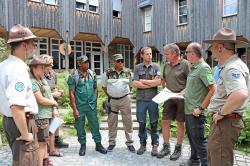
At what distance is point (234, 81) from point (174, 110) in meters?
2.66

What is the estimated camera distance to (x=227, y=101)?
335 cm

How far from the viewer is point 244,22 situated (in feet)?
55.0

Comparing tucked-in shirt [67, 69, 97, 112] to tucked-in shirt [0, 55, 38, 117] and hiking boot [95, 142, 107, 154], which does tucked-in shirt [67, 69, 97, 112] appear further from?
tucked-in shirt [0, 55, 38, 117]

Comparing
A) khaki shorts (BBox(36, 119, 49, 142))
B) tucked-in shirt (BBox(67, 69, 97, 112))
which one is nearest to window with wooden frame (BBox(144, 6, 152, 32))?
tucked-in shirt (BBox(67, 69, 97, 112))

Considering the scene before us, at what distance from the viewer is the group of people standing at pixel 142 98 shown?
310 centimetres

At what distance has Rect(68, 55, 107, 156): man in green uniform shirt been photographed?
6.21 meters

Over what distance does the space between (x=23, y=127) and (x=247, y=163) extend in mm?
4338

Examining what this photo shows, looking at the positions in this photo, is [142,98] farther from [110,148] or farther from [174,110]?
[110,148]

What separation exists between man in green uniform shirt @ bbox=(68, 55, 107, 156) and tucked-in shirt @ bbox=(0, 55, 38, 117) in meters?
3.04

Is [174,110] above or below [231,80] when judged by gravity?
below

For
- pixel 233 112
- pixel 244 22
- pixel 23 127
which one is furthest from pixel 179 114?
pixel 244 22

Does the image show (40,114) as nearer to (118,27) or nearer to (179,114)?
(179,114)

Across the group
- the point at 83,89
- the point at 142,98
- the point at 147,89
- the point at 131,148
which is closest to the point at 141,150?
the point at 131,148

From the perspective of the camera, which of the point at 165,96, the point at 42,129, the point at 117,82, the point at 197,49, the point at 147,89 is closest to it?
the point at 42,129
